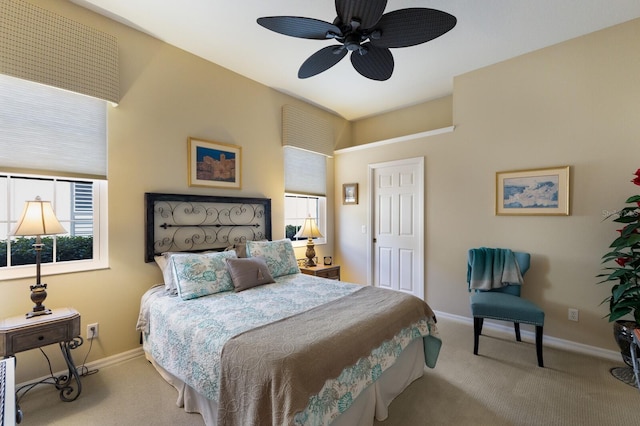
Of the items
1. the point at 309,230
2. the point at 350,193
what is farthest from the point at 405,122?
the point at 309,230

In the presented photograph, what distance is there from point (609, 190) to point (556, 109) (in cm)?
97

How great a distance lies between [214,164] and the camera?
3389mm

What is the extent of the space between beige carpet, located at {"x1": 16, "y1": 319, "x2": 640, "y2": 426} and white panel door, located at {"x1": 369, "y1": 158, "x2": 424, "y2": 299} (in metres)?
1.58

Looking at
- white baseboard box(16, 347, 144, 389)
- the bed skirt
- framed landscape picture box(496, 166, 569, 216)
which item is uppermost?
framed landscape picture box(496, 166, 569, 216)

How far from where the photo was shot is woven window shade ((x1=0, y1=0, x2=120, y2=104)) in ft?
7.06

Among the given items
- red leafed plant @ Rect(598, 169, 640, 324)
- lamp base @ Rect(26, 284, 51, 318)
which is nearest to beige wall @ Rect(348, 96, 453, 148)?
red leafed plant @ Rect(598, 169, 640, 324)

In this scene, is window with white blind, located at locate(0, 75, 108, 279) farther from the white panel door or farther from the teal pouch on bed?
the white panel door

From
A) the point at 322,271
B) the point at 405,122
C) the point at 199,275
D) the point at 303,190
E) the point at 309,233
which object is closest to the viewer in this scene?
the point at 199,275

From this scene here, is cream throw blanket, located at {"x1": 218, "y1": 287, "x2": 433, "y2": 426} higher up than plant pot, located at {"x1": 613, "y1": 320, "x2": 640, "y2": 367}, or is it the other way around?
cream throw blanket, located at {"x1": 218, "y1": 287, "x2": 433, "y2": 426}

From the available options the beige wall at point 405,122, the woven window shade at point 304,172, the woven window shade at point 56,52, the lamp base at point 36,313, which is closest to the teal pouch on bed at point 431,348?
the woven window shade at point 304,172

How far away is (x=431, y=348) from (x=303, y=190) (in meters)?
2.93

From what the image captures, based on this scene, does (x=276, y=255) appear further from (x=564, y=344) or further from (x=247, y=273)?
(x=564, y=344)

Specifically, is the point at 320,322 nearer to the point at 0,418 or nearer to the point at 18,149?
the point at 0,418

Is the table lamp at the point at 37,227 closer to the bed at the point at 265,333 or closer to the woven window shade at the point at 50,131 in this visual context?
the woven window shade at the point at 50,131
